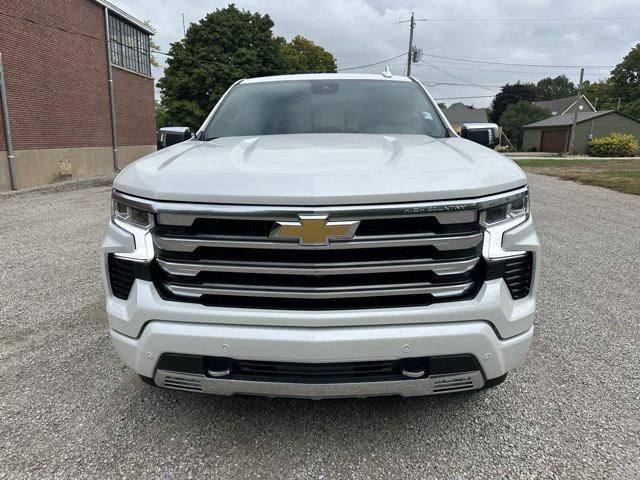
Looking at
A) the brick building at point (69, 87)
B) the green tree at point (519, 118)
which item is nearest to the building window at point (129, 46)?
the brick building at point (69, 87)

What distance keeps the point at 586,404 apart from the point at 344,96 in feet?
8.35

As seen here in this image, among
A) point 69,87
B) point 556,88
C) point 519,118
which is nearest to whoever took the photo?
point 69,87

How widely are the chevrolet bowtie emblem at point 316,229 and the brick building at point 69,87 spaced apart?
14883 millimetres

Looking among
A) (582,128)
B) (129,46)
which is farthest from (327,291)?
(582,128)

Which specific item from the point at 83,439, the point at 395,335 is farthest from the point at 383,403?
the point at 83,439

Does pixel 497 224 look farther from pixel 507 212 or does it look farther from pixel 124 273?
pixel 124 273

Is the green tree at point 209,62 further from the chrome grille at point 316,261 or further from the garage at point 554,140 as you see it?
the chrome grille at point 316,261

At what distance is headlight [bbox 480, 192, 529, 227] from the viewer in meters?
1.90

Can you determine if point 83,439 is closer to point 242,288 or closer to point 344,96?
point 242,288

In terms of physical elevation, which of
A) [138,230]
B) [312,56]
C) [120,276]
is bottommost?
[120,276]

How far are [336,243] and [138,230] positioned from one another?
85 cm

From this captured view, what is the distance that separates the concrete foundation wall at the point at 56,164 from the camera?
46.3 ft

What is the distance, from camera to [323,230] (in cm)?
179

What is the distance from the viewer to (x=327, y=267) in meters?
1.84
